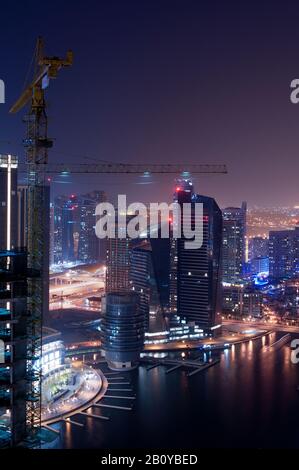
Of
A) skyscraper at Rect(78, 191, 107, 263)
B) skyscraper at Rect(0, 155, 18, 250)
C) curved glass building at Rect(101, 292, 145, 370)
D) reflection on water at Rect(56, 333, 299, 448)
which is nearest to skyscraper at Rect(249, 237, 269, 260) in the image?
skyscraper at Rect(78, 191, 107, 263)

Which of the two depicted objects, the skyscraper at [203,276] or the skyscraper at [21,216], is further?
the skyscraper at [203,276]

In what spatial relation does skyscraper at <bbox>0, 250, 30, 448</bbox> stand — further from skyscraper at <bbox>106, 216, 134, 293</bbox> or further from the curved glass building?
skyscraper at <bbox>106, 216, 134, 293</bbox>

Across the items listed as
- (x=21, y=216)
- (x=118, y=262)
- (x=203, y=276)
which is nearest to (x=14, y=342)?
(x=21, y=216)

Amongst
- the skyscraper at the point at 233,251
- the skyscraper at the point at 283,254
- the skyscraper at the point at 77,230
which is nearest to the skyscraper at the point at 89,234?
the skyscraper at the point at 77,230

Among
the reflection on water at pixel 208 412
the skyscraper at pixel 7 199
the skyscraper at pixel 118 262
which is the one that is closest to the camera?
the reflection on water at pixel 208 412

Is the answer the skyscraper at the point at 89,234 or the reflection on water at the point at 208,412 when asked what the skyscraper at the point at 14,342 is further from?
the skyscraper at the point at 89,234

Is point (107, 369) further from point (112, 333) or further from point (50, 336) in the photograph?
point (50, 336)

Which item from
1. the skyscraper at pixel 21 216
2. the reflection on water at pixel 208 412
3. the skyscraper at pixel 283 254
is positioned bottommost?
the reflection on water at pixel 208 412

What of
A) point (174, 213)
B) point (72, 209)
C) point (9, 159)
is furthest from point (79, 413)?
point (72, 209)
